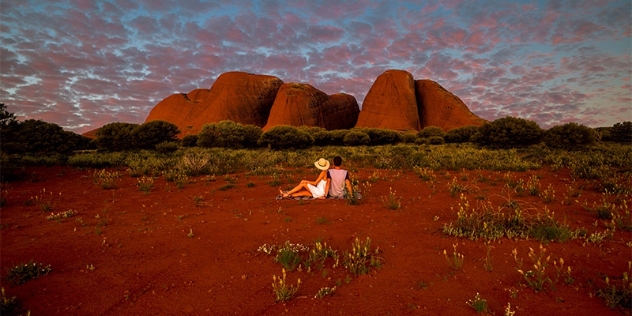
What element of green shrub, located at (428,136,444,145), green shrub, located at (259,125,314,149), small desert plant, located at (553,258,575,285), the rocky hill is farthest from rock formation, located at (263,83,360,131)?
small desert plant, located at (553,258,575,285)

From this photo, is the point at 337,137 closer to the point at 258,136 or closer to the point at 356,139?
the point at 356,139

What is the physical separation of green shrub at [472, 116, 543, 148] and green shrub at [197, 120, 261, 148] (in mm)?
22974

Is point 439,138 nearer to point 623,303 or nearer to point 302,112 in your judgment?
point 302,112

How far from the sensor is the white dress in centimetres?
935

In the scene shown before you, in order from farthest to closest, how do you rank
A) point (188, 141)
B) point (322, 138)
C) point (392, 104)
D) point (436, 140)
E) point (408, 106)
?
point (392, 104), point (408, 106), point (188, 141), point (322, 138), point (436, 140)

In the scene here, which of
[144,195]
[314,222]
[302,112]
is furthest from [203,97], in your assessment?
[314,222]

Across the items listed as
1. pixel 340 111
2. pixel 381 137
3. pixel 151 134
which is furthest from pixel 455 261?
pixel 340 111

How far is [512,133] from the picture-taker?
2550 cm

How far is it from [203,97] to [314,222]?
7553cm

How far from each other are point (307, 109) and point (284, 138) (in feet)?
117

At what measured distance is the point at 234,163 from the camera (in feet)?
59.1

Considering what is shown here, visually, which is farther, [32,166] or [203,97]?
[203,97]

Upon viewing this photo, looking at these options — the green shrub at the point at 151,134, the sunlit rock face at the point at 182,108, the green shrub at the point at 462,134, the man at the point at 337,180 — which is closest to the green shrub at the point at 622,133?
the green shrub at the point at 462,134

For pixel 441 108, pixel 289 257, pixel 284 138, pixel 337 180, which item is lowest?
pixel 289 257
